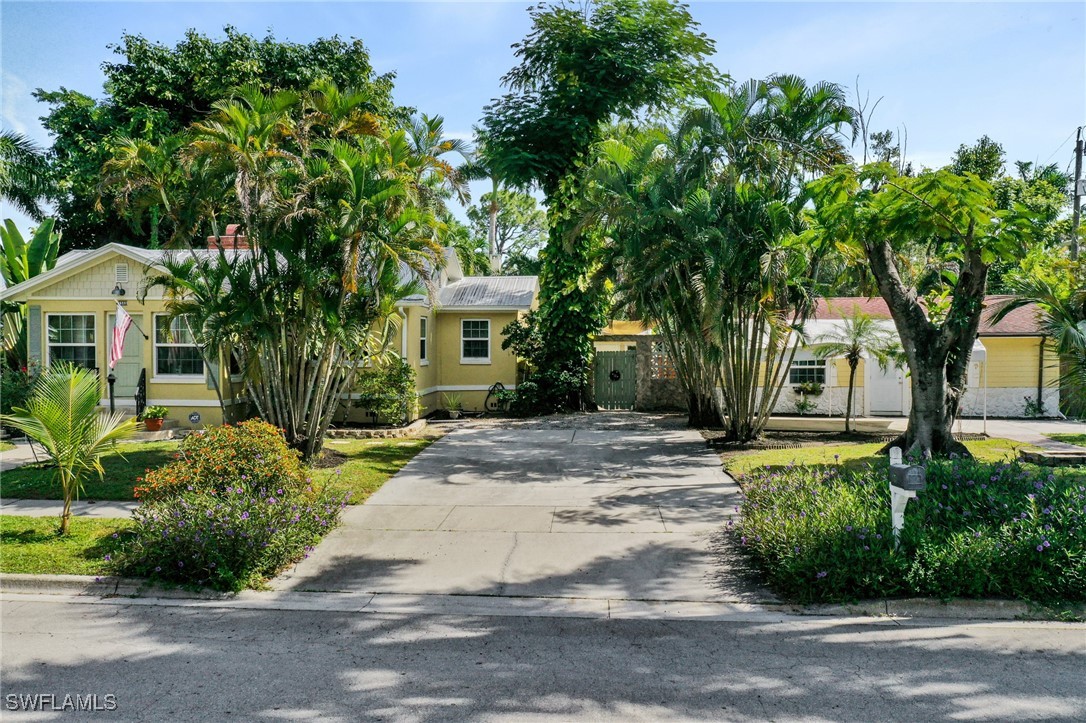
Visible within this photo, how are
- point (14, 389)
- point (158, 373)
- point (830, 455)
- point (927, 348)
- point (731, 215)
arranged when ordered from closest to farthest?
point (927, 348) < point (830, 455) < point (731, 215) < point (14, 389) < point (158, 373)

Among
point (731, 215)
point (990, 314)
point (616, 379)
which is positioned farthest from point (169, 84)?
point (990, 314)

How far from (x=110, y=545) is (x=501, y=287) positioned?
620 inches

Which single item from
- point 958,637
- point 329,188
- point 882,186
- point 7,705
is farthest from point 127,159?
point 958,637

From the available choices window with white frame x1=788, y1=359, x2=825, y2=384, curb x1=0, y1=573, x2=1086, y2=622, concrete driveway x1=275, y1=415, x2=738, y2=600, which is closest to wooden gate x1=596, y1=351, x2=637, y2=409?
window with white frame x1=788, y1=359, x2=825, y2=384

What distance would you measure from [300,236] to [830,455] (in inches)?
385

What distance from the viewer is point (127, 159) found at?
11.5m

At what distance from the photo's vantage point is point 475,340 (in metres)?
21.8

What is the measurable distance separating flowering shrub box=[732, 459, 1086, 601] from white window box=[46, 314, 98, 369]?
602 inches

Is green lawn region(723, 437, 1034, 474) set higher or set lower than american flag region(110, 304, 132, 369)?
lower

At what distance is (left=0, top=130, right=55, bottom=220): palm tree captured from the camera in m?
23.0

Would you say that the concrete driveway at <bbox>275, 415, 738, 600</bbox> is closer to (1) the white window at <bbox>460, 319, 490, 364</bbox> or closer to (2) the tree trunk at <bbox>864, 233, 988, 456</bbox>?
(2) the tree trunk at <bbox>864, 233, 988, 456</bbox>

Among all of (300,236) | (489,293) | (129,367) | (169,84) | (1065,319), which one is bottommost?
(129,367)

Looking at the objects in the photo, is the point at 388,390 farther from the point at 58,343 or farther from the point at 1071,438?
the point at 1071,438

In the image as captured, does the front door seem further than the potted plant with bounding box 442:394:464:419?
No
